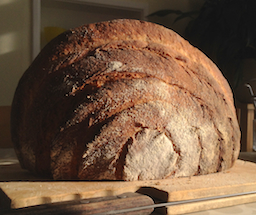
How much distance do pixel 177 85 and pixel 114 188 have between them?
1.04 ft

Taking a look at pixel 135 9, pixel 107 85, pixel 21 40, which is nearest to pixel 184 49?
pixel 107 85

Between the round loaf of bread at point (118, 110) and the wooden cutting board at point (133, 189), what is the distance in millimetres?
45

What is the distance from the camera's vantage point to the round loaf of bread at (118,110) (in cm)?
74

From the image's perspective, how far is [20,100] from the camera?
85cm

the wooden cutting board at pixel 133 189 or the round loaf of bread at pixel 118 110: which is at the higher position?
the round loaf of bread at pixel 118 110

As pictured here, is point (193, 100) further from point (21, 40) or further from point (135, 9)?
point (135, 9)

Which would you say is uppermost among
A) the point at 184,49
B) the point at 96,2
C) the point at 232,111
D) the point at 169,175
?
the point at 96,2

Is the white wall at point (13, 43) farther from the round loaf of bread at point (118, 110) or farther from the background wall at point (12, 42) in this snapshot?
the round loaf of bread at point (118, 110)

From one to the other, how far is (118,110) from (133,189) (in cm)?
19

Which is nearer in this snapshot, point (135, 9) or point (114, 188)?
point (114, 188)

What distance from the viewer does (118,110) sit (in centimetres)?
76

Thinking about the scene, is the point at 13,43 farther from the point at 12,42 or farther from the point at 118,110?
the point at 118,110

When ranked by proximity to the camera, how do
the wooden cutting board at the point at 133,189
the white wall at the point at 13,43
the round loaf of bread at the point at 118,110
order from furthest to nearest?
the white wall at the point at 13,43, the round loaf of bread at the point at 118,110, the wooden cutting board at the point at 133,189

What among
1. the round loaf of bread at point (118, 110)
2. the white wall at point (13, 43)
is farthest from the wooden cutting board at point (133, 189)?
the white wall at point (13, 43)
